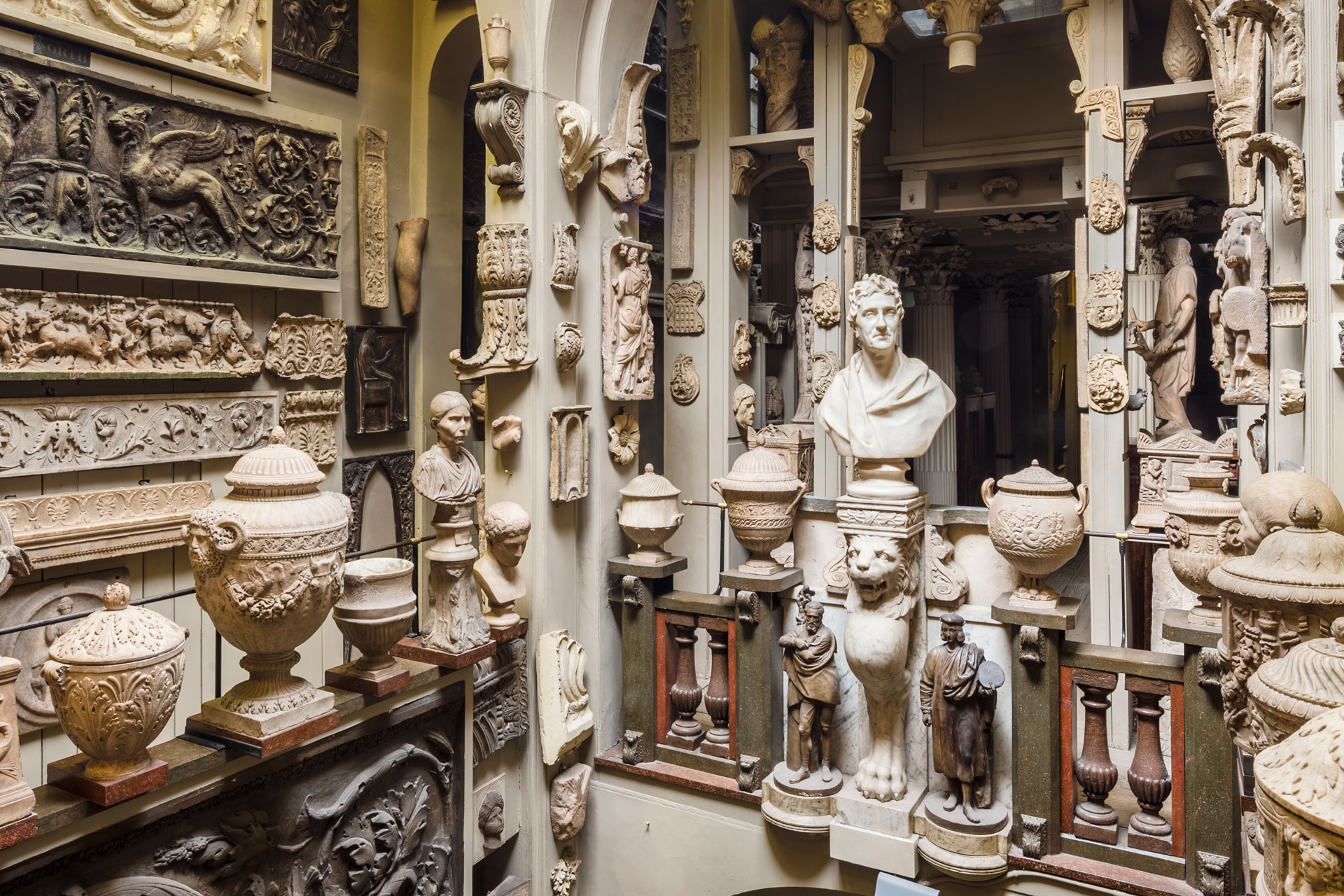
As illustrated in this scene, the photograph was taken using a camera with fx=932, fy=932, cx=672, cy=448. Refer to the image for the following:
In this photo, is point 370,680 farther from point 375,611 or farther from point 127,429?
point 127,429

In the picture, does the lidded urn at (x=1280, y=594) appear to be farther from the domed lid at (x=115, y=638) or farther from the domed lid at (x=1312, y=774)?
the domed lid at (x=115, y=638)

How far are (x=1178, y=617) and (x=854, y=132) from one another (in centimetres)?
380

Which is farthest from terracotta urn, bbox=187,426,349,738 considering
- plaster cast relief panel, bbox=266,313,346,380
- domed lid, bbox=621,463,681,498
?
plaster cast relief panel, bbox=266,313,346,380

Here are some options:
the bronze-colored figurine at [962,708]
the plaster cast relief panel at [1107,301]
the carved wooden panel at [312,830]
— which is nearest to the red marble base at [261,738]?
the carved wooden panel at [312,830]

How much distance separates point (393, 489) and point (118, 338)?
1910 millimetres

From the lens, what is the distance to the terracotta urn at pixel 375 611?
3.48 m

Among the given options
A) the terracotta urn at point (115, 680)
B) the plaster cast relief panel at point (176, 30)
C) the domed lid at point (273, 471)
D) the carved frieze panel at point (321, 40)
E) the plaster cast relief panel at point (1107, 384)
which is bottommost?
the terracotta urn at point (115, 680)

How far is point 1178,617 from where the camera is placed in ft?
11.5

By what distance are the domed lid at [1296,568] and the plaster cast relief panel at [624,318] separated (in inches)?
114

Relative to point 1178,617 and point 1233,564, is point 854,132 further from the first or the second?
point 1233,564

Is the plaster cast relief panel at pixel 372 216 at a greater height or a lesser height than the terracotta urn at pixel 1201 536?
greater

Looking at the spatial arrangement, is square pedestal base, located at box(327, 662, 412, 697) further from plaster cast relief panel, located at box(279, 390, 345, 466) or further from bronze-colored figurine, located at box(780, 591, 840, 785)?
plaster cast relief panel, located at box(279, 390, 345, 466)

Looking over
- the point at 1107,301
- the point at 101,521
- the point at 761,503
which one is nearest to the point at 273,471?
the point at 101,521

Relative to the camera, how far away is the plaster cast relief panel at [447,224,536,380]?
4254 mm
